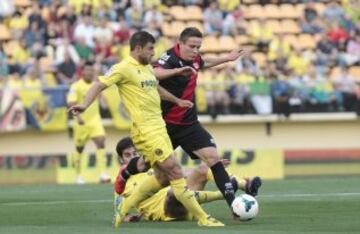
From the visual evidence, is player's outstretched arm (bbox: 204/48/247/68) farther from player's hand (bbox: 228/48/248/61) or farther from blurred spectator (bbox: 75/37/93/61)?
blurred spectator (bbox: 75/37/93/61)

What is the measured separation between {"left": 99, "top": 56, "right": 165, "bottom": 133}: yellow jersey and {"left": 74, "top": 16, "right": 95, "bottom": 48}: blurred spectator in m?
15.9

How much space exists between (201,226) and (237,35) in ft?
60.3

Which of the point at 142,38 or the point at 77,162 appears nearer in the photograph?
the point at 142,38

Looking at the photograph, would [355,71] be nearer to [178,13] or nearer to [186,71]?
[178,13]

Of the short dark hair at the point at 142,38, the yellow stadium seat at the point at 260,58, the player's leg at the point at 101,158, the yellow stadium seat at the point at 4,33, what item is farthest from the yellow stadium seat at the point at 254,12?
the short dark hair at the point at 142,38

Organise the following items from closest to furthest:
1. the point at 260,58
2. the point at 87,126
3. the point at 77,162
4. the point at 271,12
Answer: the point at 87,126 → the point at 77,162 → the point at 260,58 → the point at 271,12

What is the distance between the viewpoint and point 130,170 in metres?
13.8

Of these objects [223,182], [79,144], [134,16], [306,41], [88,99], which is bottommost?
[79,144]

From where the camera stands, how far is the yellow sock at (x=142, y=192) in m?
13.5

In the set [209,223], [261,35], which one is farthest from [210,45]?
[209,223]

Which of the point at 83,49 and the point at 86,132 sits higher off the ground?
the point at 83,49

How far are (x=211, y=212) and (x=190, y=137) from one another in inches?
58.9

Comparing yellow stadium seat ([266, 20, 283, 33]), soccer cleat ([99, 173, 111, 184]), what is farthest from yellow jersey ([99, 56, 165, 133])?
yellow stadium seat ([266, 20, 283, 33])

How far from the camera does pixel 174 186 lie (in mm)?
13008
